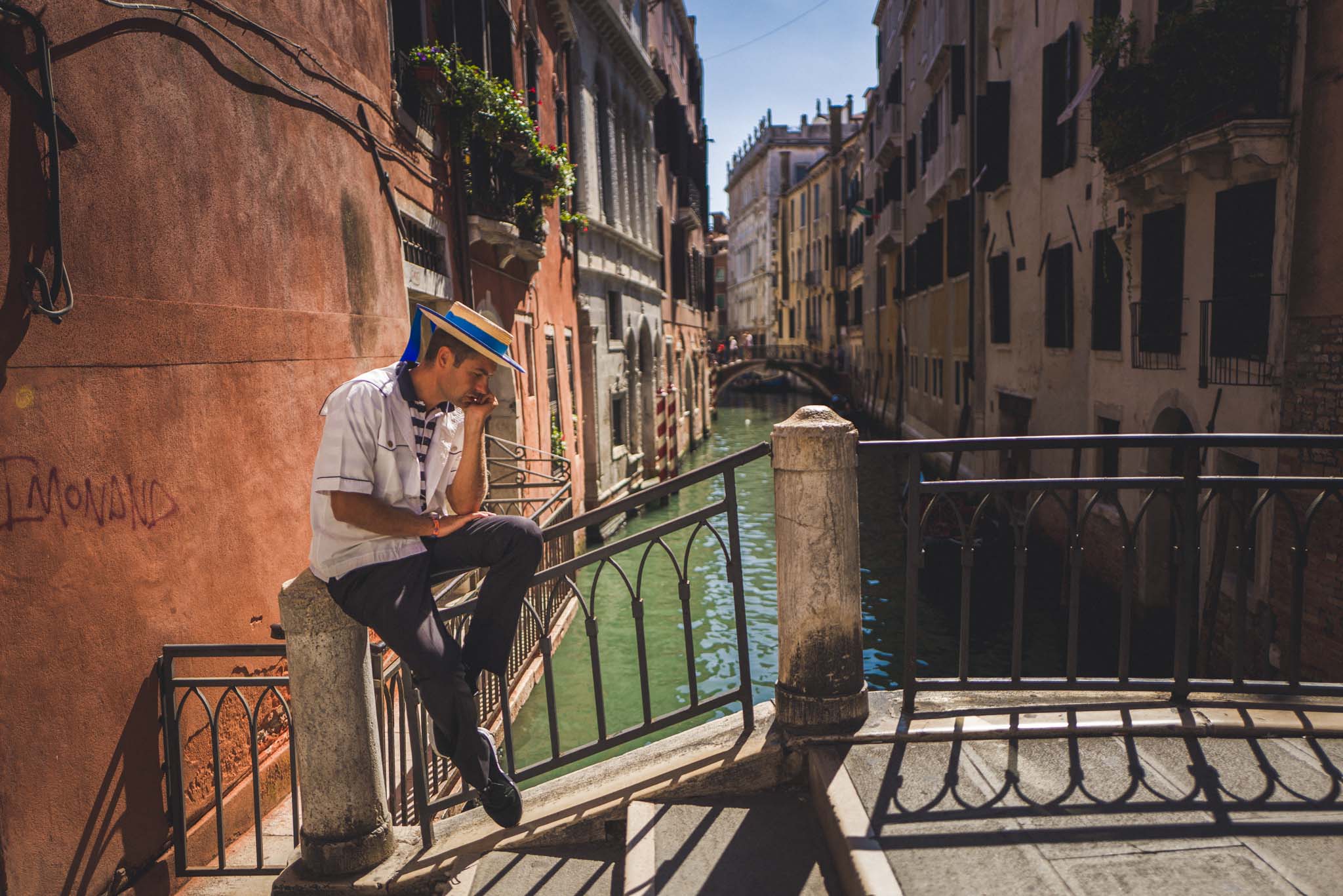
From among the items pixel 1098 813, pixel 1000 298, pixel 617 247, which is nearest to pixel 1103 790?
pixel 1098 813

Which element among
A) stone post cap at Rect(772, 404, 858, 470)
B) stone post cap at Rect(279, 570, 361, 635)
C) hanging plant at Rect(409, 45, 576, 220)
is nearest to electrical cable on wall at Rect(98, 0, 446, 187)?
hanging plant at Rect(409, 45, 576, 220)

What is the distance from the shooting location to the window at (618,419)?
58.6 feet

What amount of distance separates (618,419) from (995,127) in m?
8.94

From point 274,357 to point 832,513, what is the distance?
3329 millimetres

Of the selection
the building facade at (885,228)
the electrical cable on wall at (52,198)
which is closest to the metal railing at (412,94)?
the electrical cable on wall at (52,198)

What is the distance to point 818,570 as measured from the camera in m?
3.04

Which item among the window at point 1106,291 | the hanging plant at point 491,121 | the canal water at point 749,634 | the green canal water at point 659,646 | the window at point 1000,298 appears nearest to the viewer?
the hanging plant at point 491,121

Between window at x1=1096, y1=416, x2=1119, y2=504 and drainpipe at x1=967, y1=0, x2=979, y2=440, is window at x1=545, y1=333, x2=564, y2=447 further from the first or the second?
drainpipe at x1=967, y1=0, x2=979, y2=440

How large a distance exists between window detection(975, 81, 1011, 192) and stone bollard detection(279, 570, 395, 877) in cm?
1404

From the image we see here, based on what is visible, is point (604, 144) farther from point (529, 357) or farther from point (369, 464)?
point (369, 464)

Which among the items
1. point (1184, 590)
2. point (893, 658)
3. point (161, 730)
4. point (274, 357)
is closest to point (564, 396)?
point (893, 658)

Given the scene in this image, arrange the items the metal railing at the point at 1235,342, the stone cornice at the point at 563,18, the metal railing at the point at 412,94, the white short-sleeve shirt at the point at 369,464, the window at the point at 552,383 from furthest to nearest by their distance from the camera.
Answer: the stone cornice at the point at 563,18, the window at the point at 552,383, the metal railing at the point at 412,94, the metal railing at the point at 1235,342, the white short-sleeve shirt at the point at 369,464

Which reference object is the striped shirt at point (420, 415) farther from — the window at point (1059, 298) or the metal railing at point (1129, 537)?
the window at point (1059, 298)

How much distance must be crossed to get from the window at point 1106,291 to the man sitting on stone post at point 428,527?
9.34m
